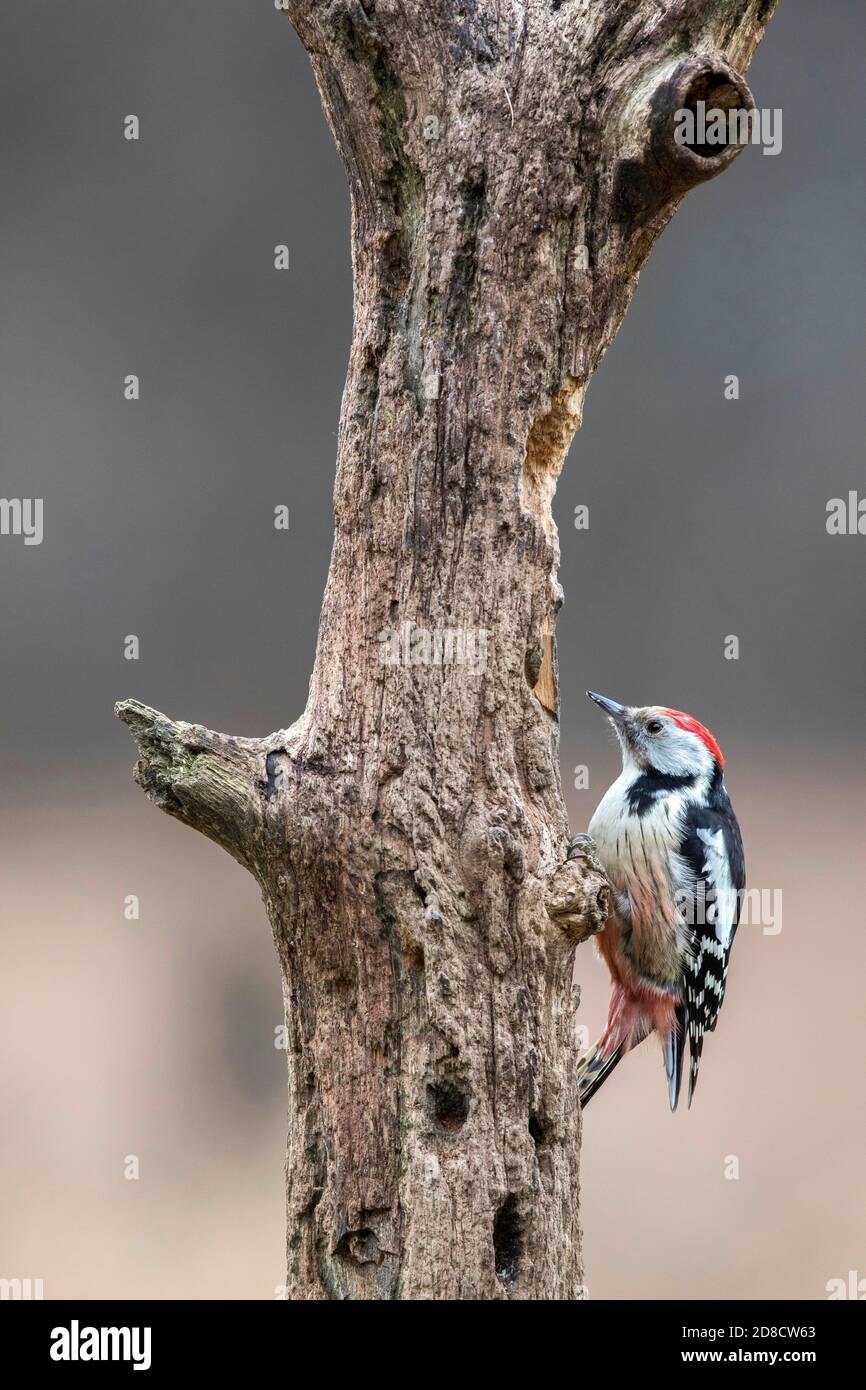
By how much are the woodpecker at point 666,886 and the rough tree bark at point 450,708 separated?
2.68ft

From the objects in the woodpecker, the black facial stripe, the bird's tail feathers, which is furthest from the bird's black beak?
the bird's tail feathers

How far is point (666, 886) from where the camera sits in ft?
A: 9.43

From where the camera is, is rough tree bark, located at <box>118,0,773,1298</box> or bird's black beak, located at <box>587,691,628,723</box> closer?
rough tree bark, located at <box>118,0,773,1298</box>

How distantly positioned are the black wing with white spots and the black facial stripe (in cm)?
7

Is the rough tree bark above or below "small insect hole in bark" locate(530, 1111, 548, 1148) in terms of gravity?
above

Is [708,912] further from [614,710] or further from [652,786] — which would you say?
[614,710]

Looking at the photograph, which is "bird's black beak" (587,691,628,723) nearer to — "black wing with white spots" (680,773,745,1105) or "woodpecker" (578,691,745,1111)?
"woodpecker" (578,691,745,1111)

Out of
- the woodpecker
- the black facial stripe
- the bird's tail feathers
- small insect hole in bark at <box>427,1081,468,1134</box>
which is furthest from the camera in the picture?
the black facial stripe

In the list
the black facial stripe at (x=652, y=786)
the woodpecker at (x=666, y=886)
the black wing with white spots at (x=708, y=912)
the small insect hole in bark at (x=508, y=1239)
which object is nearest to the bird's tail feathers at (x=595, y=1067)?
the woodpecker at (x=666, y=886)

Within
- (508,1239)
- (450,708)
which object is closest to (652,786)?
(450,708)

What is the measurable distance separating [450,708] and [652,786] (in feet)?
3.68

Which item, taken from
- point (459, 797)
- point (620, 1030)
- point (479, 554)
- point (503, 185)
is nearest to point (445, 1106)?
point (459, 797)

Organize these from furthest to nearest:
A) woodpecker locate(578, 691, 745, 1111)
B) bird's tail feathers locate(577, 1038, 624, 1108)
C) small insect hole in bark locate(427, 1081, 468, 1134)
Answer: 1. woodpecker locate(578, 691, 745, 1111)
2. bird's tail feathers locate(577, 1038, 624, 1108)
3. small insect hole in bark locate(427, 1081, 468, 1134)

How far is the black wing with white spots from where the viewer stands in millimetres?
2924
